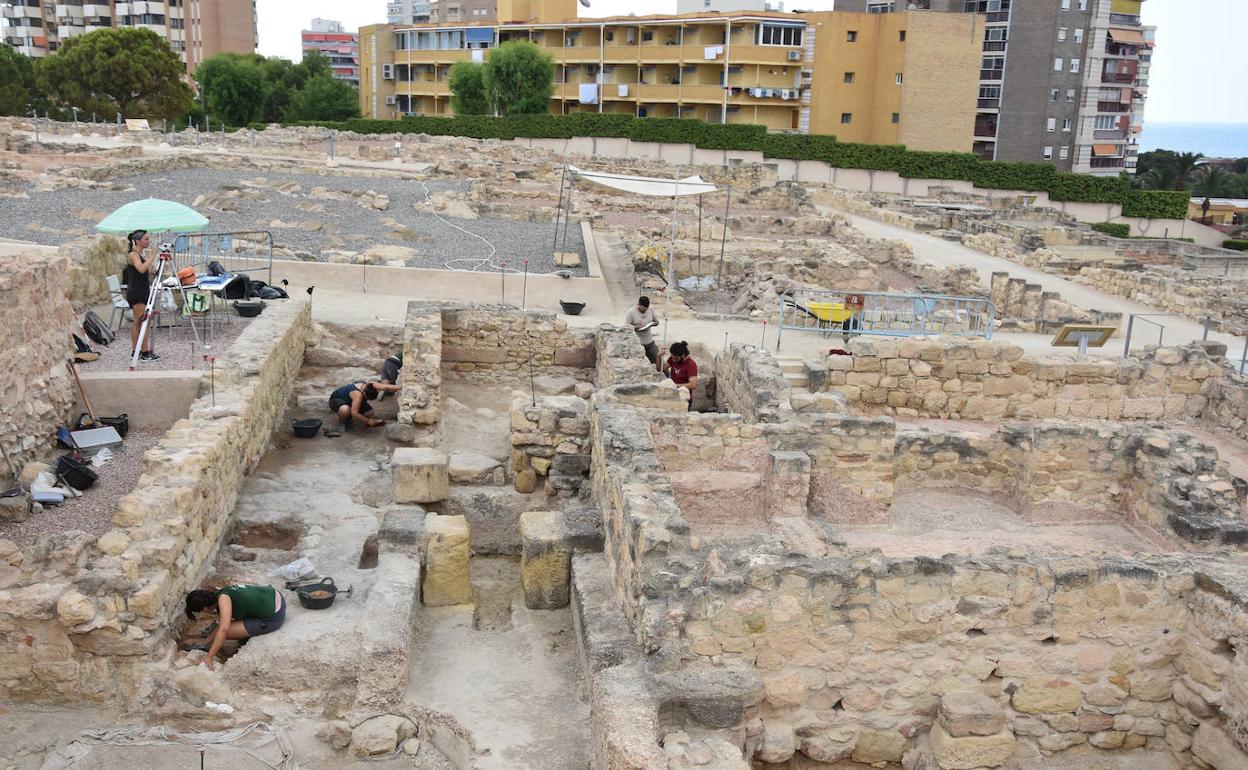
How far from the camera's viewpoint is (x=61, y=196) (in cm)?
2430

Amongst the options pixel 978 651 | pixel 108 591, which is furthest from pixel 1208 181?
pixel 108 591

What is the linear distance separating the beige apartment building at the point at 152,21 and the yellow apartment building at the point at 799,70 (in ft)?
101

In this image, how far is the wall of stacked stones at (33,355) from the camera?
29.5 ft

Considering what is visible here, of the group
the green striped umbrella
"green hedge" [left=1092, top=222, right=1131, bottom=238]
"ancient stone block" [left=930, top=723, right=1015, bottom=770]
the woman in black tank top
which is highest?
the green striped umbrella

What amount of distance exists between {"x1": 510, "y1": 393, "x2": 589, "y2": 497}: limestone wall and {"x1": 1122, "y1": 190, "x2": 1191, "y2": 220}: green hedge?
149 ft

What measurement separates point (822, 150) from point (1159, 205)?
50.9ft

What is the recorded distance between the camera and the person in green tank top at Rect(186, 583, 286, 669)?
7.16 metres

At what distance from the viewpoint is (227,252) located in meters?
18.7

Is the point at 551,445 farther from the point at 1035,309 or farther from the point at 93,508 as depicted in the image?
the point at 1035,309

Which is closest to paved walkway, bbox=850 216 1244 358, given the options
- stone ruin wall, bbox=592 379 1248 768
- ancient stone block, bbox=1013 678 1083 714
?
stone ruin wall, bbox=592 379 1248 768

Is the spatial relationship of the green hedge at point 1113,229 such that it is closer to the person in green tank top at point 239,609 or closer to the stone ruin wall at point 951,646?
the stone ruin wall at point 951,646

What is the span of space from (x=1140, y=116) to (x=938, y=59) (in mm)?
30048

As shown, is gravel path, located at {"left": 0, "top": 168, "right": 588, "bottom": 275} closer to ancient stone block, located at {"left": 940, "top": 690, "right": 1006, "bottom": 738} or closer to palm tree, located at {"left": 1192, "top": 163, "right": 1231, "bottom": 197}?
ancient stone block, located at {"left": 940, "top": 690, "right": 1006, "bottom": 738}

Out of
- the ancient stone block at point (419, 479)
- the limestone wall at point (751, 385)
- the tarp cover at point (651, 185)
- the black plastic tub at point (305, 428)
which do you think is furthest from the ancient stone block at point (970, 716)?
the tarp cover at point (651, 185)
